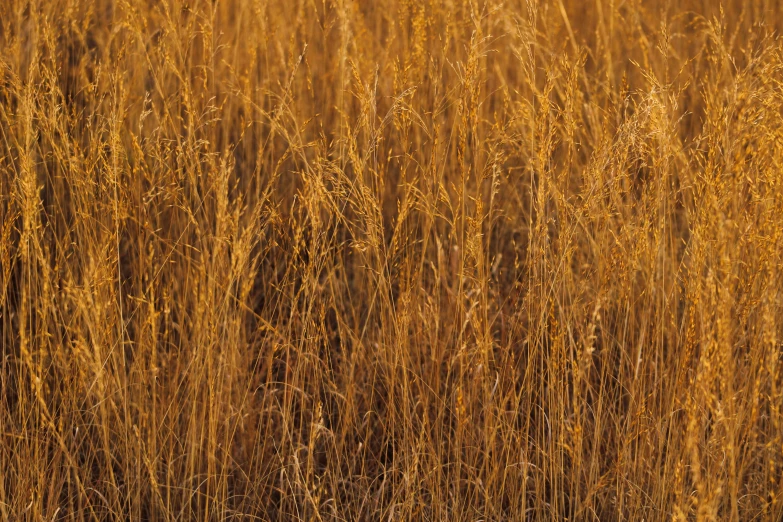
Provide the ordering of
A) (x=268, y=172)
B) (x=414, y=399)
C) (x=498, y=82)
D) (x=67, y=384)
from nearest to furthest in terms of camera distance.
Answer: (x=67, y=384), (x=414, y=399), (x=268, y=172), (x=498, y=82)

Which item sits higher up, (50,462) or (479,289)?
(479,289)

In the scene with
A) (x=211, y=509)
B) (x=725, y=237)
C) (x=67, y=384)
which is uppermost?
(x=725, y=237)

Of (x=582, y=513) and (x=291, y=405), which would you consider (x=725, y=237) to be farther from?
(x=291, y=405)

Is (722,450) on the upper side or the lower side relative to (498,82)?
lower

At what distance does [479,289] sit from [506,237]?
3.03 ft

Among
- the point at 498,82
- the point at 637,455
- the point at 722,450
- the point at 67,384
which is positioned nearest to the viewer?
the point at 722,450

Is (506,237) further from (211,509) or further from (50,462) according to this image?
(50,462)

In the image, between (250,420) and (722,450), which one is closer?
(722,450)

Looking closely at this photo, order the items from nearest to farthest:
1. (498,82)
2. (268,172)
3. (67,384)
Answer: (67,384) → (268,172) → (498,82)

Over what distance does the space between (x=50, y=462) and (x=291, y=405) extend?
0.57 m

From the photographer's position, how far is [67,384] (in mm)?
1806

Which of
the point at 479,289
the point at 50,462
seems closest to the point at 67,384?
the point at 50,462

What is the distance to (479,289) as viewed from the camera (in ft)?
5.39

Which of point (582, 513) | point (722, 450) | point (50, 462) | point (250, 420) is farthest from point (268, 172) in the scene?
point (722, 450)
